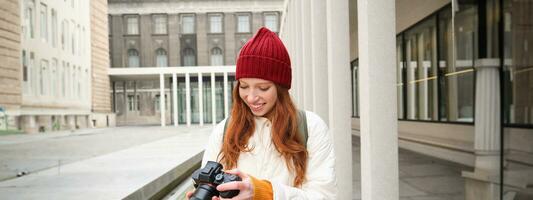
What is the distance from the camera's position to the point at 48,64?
2511 centimetres

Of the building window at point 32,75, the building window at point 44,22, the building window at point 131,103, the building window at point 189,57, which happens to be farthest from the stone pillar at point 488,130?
the building window at point 131,103

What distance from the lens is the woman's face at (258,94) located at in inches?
70.4

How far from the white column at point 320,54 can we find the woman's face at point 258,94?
5.44 metres

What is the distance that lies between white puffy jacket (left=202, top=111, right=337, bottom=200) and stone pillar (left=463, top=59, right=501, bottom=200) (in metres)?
3.81

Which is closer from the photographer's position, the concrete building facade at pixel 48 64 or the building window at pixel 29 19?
the concrete building facade at pixel 48 64

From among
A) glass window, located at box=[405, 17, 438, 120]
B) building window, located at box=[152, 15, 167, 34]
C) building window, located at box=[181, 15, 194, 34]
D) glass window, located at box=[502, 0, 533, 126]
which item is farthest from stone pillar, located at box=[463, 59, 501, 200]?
building window, located at box=[152, 15, 167, 34]

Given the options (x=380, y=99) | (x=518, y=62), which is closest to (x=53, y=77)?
(x=518, y=62)

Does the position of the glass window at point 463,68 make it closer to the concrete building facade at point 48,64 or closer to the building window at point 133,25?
the concrete building facade at point 48,64

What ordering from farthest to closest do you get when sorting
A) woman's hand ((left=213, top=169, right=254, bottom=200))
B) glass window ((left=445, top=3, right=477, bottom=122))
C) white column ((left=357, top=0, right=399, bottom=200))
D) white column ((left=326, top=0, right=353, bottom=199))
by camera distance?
glass window ((left=445, top=3, right=477, bottom=122))
white column ((left=326, top=0, right=353, bottom=199))
white column ((left=357, top=0, right=399, bottom=200))
woman's hand ((left=213, top=169, right=254, bottom=200))

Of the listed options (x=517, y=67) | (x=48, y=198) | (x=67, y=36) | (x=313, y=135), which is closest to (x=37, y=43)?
(x=67, y=36)

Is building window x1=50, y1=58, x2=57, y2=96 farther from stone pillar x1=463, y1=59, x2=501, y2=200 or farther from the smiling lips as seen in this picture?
the smiling lips

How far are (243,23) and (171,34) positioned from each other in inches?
315

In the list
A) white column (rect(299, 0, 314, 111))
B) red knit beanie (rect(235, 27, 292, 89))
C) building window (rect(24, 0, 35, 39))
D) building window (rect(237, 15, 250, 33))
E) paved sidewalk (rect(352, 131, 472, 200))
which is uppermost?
building window (rect(237, 15, 250, 33))

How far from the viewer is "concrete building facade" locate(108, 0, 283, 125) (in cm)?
4462
